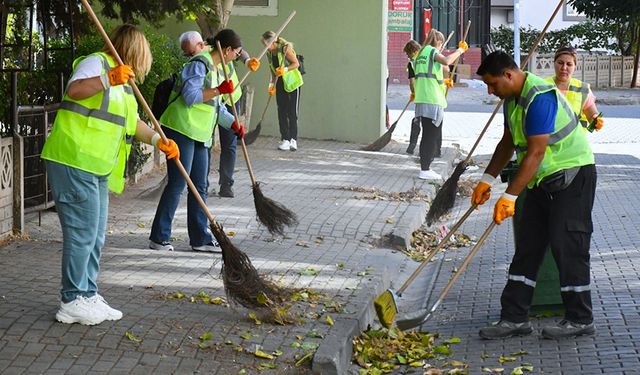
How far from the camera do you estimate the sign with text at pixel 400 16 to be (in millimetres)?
28328

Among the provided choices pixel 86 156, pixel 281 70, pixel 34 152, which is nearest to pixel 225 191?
pixel 34 152

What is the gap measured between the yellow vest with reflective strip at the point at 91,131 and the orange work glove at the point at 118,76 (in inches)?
2.6

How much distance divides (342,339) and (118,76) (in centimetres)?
198

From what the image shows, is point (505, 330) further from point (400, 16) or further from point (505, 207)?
point (400, 16)

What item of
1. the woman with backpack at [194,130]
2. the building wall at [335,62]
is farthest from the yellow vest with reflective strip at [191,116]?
the building wall at [335,62]

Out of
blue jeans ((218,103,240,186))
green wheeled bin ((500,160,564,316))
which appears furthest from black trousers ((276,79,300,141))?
green wheeled bin ((500,160,564,316))

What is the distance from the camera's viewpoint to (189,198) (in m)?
9.09

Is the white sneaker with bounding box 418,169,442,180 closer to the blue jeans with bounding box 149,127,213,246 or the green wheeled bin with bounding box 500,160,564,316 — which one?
the blue jeans with bounding box 149,127,213,246

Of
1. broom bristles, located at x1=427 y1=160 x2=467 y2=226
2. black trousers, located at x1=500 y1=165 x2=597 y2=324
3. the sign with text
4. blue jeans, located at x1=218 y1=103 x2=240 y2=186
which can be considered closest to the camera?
black trousers, located at x1=500 y1=165 x2=597 y2=324

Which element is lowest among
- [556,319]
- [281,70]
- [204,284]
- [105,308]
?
[556,319]

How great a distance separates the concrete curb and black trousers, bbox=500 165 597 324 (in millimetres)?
933

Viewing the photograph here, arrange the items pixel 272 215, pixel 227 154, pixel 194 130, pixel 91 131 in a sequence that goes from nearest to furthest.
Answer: pixel 91 131 → pixel 194 130 → pixel 272 215 → pixel 227 154

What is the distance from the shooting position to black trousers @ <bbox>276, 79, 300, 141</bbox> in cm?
1753

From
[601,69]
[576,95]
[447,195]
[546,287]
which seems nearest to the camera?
[546,287]
